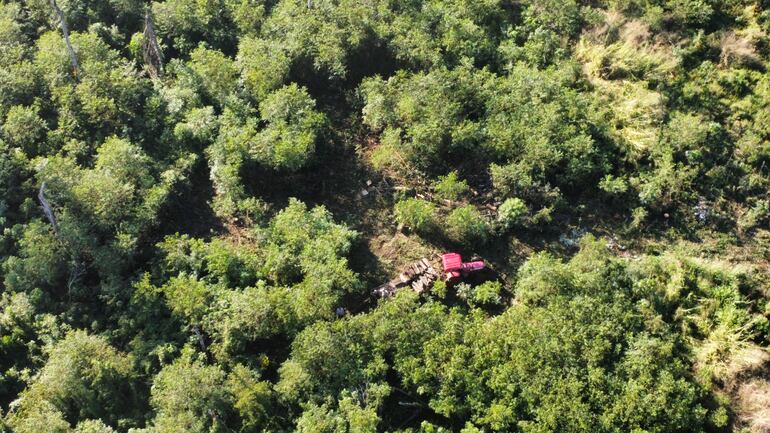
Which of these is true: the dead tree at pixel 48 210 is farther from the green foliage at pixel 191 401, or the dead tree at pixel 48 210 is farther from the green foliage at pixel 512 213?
the green foliage at pixel 512 213

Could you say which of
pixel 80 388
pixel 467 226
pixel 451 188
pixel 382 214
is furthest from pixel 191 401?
pixel 451 188

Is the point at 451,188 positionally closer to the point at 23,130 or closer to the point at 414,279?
the point at 414,279

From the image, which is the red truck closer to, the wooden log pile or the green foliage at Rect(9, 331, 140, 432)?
the wooden log pile

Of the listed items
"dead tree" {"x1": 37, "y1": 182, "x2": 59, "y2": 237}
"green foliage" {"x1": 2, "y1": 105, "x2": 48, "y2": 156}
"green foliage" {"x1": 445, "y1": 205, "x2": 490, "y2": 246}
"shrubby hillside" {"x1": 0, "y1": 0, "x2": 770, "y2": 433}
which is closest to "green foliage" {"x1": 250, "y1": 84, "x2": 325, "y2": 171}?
"shrubby hillside" {"x1": 0, "y1": 0, "x2": 770, "y2": 433}

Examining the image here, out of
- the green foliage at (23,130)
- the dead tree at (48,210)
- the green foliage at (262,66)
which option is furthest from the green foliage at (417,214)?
the green foliage at (23,130)

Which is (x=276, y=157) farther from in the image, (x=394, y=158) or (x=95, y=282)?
(x=95, y=282)

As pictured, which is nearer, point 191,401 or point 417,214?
point 191,401

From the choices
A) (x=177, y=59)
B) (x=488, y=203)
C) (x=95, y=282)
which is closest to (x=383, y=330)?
(x=488, y=203)
